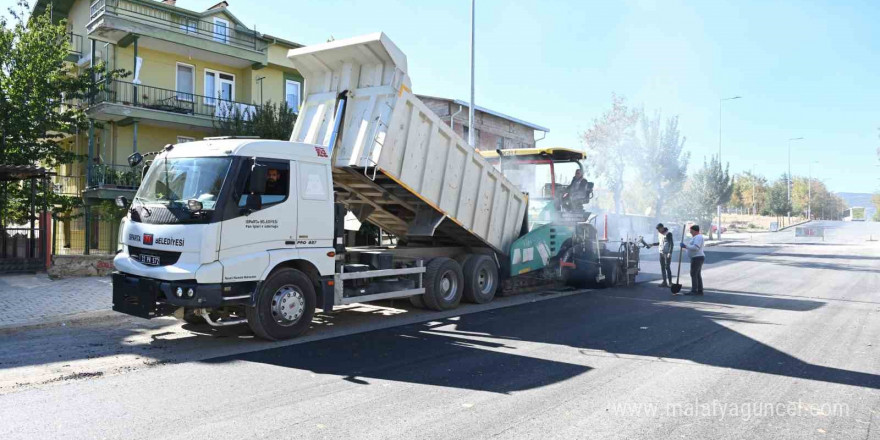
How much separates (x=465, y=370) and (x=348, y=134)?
4.24 metres

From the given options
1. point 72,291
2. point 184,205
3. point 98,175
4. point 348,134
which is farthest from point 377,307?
point 98,175

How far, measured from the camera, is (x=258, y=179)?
286 inches

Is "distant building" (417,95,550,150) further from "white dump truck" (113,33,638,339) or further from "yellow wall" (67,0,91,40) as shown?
"white dump truck" (113,33,638,339)

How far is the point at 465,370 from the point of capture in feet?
20.6

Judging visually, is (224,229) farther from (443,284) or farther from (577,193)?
(577,193)

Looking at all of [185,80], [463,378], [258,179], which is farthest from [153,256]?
[185,80]

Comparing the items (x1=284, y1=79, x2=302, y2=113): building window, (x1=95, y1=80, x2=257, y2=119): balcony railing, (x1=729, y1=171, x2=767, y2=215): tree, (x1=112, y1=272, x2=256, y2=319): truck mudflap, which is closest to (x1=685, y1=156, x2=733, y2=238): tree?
(x1=284, y1=79, x2=302, y2=113): building window

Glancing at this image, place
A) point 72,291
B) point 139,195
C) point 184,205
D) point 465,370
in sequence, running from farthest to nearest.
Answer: point 72,291
point 139,195
point 184,205
point 465,370

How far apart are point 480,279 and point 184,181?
570cm

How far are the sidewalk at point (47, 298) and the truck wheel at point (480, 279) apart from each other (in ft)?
20.2

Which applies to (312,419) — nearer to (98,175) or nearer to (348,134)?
(348,134)

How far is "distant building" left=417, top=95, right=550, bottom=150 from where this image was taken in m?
28.4

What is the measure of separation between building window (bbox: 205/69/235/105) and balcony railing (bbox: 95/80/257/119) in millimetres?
499

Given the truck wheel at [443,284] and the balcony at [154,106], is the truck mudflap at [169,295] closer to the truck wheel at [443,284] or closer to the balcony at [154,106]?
the truck wheel at [443,284]
